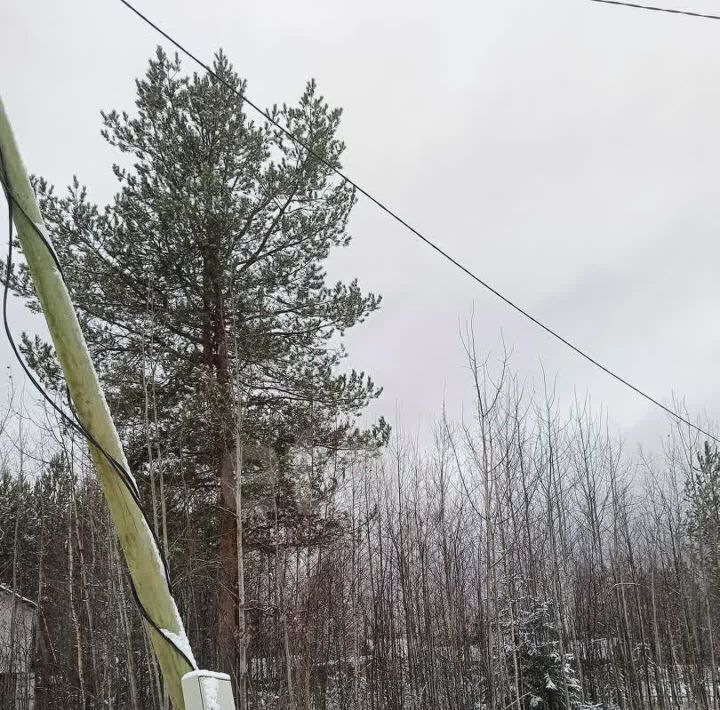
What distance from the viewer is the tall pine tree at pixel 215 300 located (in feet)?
36.4

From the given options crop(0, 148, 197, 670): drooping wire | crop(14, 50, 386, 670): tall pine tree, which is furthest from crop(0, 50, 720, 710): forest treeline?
crop(0, 148, 197, 670): drooping wire

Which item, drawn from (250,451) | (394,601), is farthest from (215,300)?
(394,601)

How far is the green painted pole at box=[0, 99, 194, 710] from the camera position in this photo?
64.1 inches

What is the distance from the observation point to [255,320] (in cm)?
1200

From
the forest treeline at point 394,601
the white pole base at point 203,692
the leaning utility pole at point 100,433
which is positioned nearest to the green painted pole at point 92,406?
the leaning utility pole at point 100,433

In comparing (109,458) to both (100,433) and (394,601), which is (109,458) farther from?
(394,601)

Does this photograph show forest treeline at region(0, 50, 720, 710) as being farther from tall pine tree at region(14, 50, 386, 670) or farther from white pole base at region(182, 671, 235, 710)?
white pole base at region(182, 671, 235, 710)

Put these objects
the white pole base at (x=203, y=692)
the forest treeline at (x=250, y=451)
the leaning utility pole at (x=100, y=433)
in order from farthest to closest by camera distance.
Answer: the forest treeline at (x=250, y=451)
the leaning utility pole at (x=100, y=433)
the white pole base at (x=203, y=692)

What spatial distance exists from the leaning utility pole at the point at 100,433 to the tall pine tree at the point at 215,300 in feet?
29.2

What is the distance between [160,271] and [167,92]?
3.19 m

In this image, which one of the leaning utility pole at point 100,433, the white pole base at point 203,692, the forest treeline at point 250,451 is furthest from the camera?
the forest treeline at point 250,451

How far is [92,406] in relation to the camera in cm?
173

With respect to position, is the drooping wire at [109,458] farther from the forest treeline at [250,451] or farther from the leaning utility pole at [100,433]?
the forest treeline at [250,451]

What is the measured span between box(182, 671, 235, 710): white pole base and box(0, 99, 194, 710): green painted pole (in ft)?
0.57
